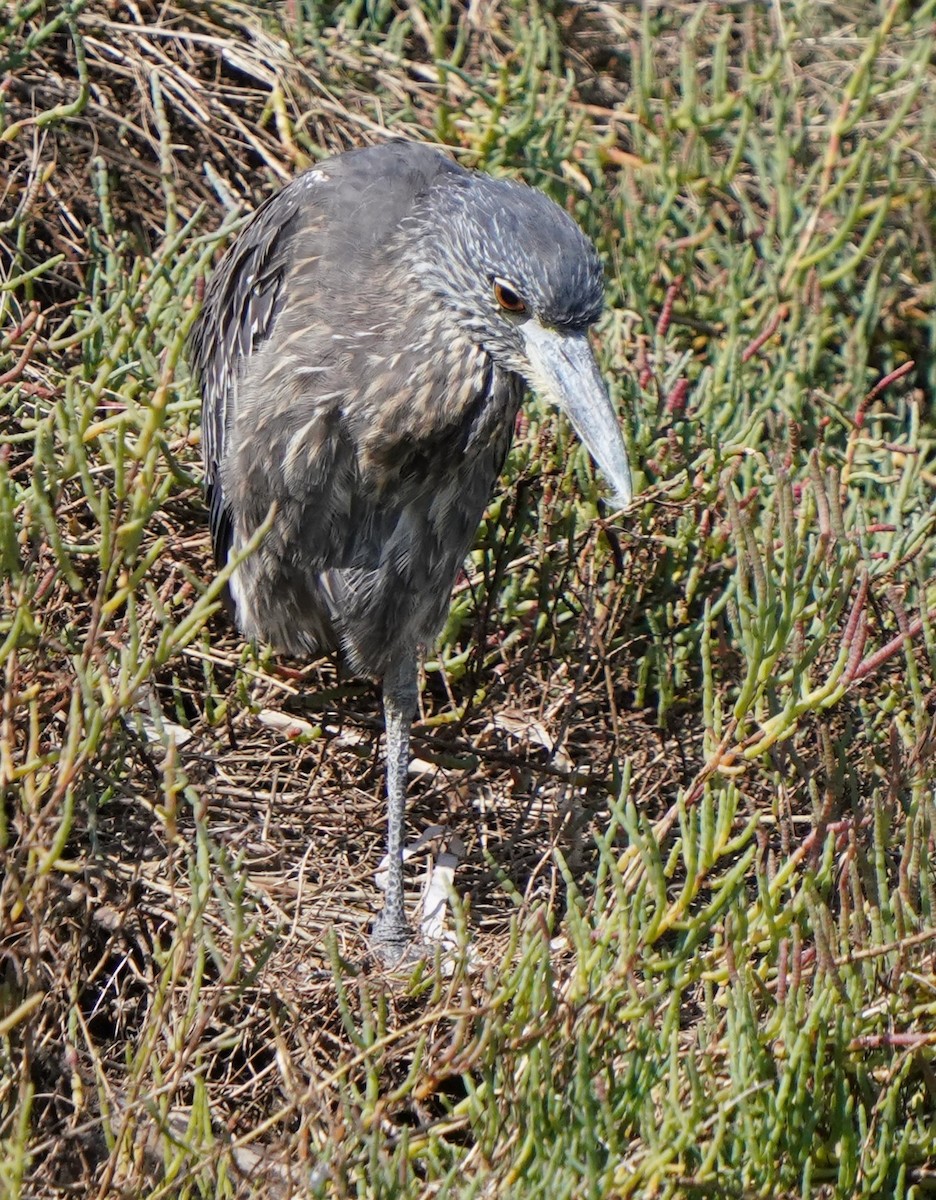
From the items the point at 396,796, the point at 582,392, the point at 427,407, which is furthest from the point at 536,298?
the point at 396,796

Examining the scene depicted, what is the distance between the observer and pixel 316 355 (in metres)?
3.41

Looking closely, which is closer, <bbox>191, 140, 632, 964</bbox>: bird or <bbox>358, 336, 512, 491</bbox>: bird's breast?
<bbox>191, 140, 632, 964</bbox>: bird

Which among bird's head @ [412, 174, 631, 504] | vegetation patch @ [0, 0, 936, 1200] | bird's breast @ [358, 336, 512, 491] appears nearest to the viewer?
vegetation patch @ [0, 0, 936, 1200]

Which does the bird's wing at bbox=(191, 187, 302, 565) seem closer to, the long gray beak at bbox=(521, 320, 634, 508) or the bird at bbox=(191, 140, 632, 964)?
the bird at bbox=(191, 140, 632, 964)

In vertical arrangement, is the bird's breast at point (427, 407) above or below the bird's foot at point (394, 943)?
above

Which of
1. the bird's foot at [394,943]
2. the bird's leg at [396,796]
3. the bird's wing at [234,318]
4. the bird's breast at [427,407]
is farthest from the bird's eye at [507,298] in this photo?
the bird's foot at [394,943]

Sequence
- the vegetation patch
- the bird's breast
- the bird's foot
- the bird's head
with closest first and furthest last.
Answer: the vegetation patch < the bird's head < the bird's breast < the bird's foot

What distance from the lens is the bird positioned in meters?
3.18

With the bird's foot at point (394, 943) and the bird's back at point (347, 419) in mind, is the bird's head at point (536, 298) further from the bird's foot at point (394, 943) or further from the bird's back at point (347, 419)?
the bird's foot at point (394, 943)

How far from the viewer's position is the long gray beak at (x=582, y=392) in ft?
10.3

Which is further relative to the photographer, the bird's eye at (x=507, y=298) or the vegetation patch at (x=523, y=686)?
the bird's eye at (x=507, y=298)

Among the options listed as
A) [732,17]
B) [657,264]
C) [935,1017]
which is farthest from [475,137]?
[935,1017]

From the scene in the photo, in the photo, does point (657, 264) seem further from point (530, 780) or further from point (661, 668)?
point (530, 780)

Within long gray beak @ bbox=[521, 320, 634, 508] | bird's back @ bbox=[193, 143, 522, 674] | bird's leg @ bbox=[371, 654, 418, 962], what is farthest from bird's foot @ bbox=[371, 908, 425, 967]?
long gray beak @ bbox=[521, 320, 634, 508]
